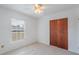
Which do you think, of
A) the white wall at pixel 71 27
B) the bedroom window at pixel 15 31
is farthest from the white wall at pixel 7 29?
the white wall at pixel 71 27

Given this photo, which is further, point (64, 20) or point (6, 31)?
point (64, 20)

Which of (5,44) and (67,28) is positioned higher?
(67,28)

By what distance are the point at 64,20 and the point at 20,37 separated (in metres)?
1.48

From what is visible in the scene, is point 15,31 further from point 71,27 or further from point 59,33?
point 71,27

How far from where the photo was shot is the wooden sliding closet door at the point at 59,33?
2452 millimetres

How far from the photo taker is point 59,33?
2.65 m

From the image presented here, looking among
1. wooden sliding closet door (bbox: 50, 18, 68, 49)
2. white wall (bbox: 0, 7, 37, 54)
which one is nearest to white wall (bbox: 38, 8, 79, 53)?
wooden sliding closet door (bbox: 50, 18, 68, 49)

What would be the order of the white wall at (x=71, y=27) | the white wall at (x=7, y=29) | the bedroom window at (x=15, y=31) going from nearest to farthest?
the white wall at (x=7, y=29) → the white wall at (x=71, y=27) → the bedroom window at (x=15, y=31)

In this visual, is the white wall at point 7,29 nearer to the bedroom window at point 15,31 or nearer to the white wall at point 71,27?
the bedroom window at point 15,31

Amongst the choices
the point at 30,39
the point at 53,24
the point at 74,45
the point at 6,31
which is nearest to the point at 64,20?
the point at 53,24

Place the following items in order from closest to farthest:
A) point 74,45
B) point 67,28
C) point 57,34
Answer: point 74,45 < point 67,28 < point 57,34

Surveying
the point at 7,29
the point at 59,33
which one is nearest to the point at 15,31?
the point at 7,29
